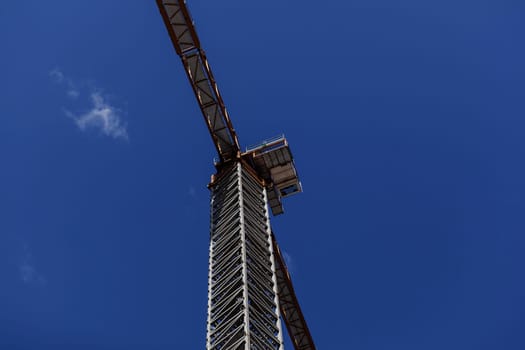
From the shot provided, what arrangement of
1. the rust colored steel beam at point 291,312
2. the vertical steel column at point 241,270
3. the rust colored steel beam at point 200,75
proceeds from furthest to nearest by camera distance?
the rust colored steel beam at point 291,312 < the rust colored steel beam at point 200,75 < the vertical steel column at point 241,270

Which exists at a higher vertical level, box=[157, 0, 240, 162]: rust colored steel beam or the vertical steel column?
box=[157, 0, 240, 162]: rust colored steel beam

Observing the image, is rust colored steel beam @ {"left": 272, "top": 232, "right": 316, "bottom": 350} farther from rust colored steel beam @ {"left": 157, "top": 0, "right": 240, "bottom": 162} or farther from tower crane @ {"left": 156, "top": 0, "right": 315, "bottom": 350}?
rust colored steel beam @ {"left": 157, "top": 0, "right": 240, "bottom": 162}

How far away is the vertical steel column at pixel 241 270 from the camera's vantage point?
92.4ft

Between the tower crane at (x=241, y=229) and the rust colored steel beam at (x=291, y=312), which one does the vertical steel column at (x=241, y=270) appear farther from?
the rust colored steel beam at (x=291, y=312)

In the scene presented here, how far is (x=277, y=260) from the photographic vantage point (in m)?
43.6

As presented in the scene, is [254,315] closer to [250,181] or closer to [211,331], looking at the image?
[211,331]

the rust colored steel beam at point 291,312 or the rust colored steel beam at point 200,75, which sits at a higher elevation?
the rust colored steel beam at point 200,75

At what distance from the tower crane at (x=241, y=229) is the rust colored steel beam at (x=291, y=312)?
0.20ft

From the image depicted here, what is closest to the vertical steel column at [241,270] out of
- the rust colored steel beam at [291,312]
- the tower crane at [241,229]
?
the tower crane at [241,229]

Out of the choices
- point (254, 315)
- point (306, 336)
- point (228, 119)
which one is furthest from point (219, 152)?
point (254, 315)

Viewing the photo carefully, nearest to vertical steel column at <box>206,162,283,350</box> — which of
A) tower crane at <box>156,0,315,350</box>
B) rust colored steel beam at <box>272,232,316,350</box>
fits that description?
tower crane at <box>156,0,315,350</box>

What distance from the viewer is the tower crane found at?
2884 cm

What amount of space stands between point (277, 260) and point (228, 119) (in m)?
9.19

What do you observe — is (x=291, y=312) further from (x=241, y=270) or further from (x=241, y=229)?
(x=241, y=270)
